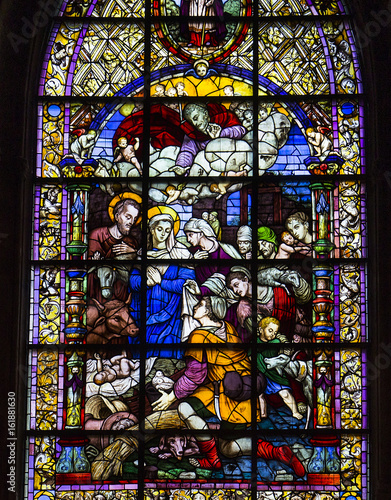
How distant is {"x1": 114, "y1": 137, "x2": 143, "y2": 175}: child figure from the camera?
9.38 meters

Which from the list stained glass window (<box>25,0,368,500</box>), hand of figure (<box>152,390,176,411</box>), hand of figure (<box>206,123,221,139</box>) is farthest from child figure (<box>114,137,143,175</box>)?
hand of figure (<box>152,390,176,411</box>)

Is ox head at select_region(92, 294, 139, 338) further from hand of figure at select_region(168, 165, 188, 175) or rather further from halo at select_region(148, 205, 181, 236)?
hand of figure at select_region(168, 165, 188, 175)

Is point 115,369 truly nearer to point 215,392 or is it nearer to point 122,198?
point 215,392

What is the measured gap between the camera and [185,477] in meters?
8.73

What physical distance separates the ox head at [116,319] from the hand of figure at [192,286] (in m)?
0.56

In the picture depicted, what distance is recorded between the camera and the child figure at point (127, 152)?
938cm

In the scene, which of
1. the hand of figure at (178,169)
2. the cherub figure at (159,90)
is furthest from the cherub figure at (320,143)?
the cherub figure at (159,90)

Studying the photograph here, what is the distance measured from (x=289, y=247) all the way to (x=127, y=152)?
6.05ft

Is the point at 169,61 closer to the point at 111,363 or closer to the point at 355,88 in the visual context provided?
the point at 355,88

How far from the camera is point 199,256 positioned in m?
9.16

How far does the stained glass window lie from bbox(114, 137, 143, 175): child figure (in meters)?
0.01

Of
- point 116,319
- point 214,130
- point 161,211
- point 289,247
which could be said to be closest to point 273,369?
point 289,247

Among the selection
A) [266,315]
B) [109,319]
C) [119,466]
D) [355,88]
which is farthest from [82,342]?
[355,88]

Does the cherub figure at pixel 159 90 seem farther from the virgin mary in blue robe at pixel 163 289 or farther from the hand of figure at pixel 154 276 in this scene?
the hand of figure at pixel 154 276
